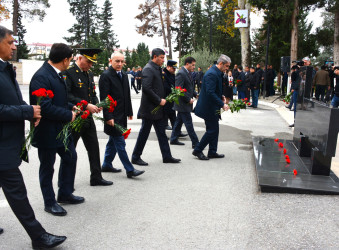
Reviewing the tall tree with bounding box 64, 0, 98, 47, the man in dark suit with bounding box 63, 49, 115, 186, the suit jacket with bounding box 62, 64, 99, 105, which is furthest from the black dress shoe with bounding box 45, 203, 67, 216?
the tall tree with bounding box 64, 0, 98, 47

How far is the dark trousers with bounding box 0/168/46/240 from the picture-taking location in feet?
10.2

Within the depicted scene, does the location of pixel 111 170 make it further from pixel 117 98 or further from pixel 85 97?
pixel 85 97

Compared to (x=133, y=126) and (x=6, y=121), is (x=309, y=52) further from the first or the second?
(x=6, y=121)

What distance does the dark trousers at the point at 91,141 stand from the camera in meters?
4.98

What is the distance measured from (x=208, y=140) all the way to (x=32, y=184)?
3.31 metres

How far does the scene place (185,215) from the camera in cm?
423

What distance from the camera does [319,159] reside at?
567cm

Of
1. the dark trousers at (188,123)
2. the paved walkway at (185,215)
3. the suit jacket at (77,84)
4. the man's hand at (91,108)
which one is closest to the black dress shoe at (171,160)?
the paved walkway at (185,215)

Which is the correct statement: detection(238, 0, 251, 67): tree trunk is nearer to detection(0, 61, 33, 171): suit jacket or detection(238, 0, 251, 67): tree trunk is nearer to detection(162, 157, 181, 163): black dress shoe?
detection(162, 157, 181, 163): black dress shoe

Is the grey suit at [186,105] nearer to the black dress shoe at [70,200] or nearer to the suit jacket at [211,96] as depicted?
the suit jacket at [211,96]

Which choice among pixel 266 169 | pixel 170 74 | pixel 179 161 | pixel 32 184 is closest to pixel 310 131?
pixel 266 169

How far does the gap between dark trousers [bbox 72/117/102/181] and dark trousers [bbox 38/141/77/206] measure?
53 centimetres

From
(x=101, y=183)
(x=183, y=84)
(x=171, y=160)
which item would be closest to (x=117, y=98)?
(x=101, y=183)

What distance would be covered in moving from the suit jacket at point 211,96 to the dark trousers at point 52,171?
10.4ft
